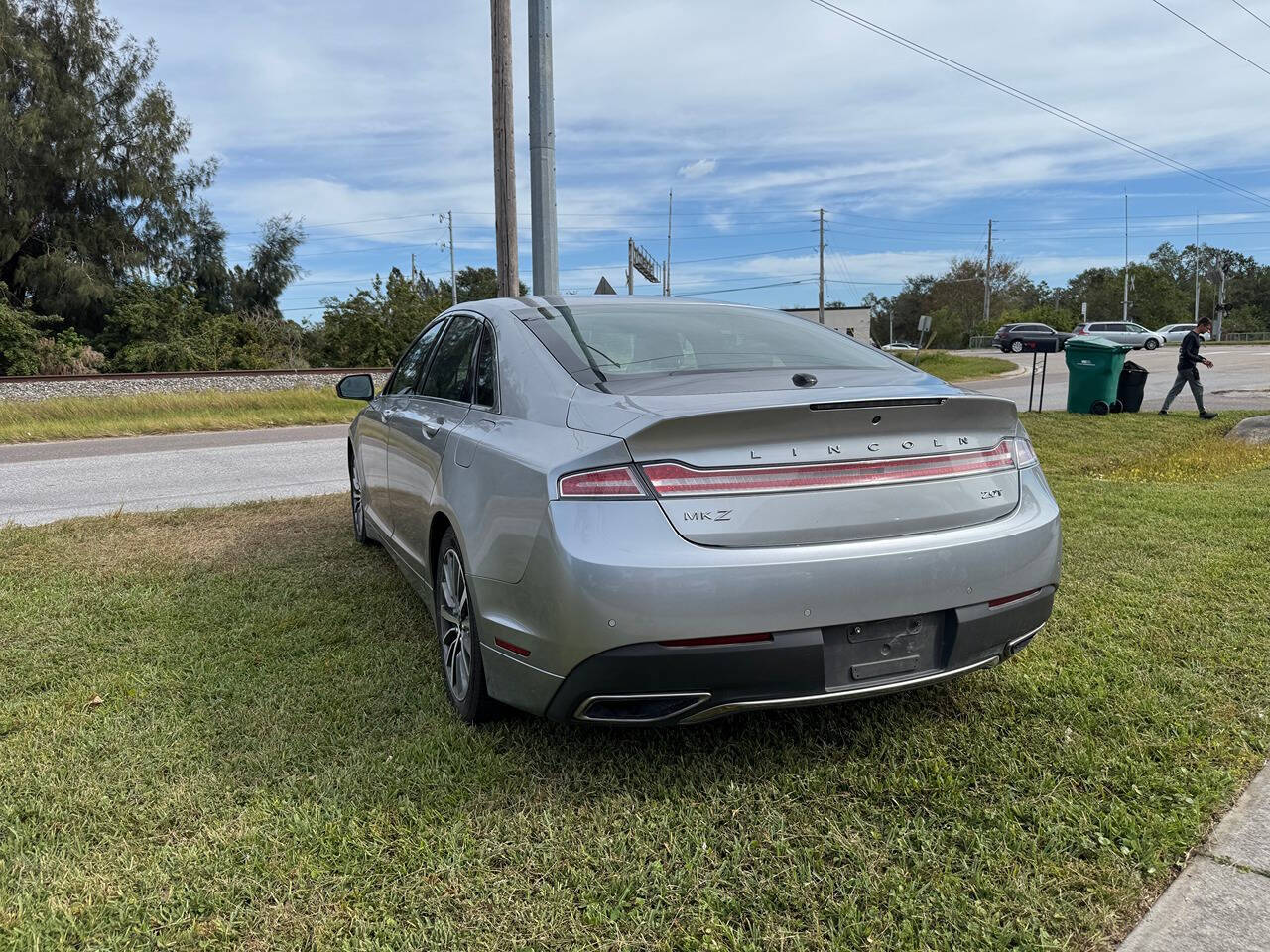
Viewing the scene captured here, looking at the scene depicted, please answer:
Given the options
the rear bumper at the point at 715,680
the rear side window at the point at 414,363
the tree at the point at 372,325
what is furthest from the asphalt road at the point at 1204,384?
the tree at the point at 372,325

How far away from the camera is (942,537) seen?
8.65ft

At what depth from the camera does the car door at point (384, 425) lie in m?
4.67

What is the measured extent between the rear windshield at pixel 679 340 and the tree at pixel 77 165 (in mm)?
36918

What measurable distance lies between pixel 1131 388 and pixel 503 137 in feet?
36.6

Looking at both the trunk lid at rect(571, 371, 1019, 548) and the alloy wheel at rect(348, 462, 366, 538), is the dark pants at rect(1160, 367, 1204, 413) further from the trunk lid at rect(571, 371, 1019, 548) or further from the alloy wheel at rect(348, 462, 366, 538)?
the trunk lid at rect(571, 371, 1019, 548)

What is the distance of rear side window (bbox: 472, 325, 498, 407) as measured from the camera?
3381mm

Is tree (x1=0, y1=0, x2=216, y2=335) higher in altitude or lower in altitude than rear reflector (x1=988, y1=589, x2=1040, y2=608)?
higher

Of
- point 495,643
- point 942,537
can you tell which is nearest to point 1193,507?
point 942,537

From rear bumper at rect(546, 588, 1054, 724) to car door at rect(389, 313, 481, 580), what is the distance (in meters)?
1.35

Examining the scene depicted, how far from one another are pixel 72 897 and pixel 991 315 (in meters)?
93.6

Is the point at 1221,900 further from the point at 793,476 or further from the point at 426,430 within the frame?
the point at 426,430

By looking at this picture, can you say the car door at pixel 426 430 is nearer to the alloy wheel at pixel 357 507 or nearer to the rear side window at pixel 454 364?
the rear side window at pixel 454 364

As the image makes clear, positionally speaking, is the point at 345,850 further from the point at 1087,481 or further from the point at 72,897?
the point at 1087,481

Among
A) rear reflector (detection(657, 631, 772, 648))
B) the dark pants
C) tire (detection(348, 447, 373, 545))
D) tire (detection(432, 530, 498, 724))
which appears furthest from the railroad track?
rear reflector (detection(657, 631, 772, 648))
